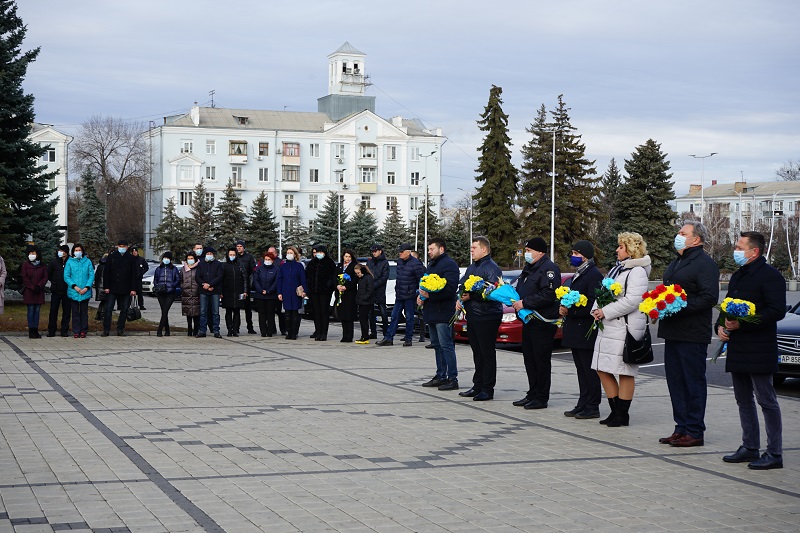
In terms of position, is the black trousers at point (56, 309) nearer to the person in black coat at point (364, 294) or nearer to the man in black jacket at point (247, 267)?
the man in black jacket at point (247, 267)

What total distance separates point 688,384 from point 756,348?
1.10 m

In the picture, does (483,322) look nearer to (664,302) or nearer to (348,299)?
(664,302)

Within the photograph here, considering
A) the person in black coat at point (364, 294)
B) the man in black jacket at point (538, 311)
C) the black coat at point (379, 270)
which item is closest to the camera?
the man in black jacket at point (538, 311)

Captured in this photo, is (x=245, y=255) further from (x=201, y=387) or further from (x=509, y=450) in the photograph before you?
(x=509, y=450)

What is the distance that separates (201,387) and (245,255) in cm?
1053

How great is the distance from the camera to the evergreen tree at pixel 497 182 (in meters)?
68.6

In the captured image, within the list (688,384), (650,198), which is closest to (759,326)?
(688,384)

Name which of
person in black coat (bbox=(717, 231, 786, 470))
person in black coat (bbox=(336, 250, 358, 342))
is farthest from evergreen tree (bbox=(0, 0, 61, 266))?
person in black coat (bbox=(717, 231, 786, 470))

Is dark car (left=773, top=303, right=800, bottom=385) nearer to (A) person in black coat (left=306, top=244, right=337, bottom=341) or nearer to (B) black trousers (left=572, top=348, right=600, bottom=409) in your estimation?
(B) black trousers (left=572, top=348, right=600, bottom=409)

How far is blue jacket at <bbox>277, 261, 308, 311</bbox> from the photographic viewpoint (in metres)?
22.9

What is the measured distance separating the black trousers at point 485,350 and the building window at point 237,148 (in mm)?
96376

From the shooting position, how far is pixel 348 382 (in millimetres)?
14984

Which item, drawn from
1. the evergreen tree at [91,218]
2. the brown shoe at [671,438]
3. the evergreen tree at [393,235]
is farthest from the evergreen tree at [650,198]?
the brown shoe at [671,438]

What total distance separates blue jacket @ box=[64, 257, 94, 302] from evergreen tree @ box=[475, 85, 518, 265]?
4824 cm
